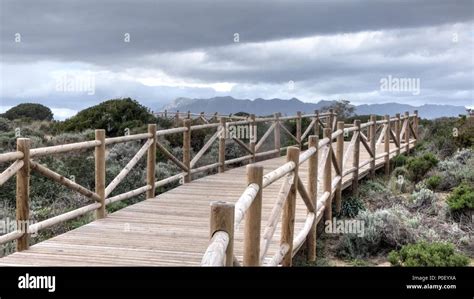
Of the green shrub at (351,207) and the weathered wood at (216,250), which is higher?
the weathered wood at (216,250)

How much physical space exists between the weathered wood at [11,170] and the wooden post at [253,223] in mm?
2511

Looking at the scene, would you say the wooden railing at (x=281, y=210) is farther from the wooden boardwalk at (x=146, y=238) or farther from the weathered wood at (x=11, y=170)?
the weathered wood at (x=11, y=170)

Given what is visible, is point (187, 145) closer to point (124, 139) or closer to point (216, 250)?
point (124, 139)

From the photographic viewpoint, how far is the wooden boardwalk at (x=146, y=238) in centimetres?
579

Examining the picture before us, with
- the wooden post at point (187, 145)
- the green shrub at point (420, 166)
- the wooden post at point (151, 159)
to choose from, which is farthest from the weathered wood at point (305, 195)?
the green shrub at point (420, 166)

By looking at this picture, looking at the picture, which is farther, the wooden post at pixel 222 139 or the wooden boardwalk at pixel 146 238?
the wooden post at pixel 222 139

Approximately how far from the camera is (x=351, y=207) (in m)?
10.8

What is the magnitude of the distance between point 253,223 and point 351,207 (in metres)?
6.63

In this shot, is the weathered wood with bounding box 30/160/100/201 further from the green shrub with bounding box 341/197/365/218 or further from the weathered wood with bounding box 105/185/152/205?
the green shrub with bounding box 341/197/365/218

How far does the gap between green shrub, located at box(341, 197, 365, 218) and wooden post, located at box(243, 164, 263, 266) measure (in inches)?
246

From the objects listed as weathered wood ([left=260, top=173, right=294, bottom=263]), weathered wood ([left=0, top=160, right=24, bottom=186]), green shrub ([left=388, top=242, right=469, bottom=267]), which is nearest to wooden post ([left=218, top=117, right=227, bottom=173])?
green shrub ([left=388, top=242, right=469, bottom=267])

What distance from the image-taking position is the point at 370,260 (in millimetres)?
8023
